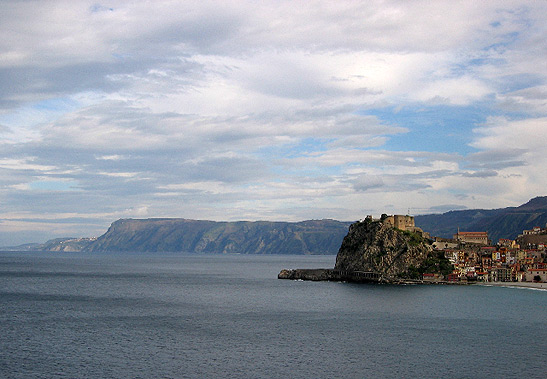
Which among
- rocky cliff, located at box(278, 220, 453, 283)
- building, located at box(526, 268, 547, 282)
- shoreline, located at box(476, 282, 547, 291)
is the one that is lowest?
shoreline, located at box(476, 282, 547, 291)

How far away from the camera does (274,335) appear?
88.6m

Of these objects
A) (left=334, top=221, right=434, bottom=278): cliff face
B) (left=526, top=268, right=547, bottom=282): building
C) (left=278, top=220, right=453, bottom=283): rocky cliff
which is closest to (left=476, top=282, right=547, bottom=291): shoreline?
(left=526, top=268, right=547, bottom=282): building

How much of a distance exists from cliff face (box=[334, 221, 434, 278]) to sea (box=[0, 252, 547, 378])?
32.3 metres

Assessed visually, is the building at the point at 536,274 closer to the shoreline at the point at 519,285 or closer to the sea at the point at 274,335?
the shoreline at the point at 519,285

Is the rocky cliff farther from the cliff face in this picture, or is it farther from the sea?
the sea

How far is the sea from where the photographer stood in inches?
2638

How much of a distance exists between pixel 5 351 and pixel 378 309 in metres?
76.4

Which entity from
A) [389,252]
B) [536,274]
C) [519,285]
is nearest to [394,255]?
[389,252]

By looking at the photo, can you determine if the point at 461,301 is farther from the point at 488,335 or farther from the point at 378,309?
the point at 488,335

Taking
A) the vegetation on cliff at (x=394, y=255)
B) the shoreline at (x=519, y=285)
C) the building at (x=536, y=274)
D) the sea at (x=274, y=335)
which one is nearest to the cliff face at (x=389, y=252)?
the vegetation on cliff at (x=394, y=255)

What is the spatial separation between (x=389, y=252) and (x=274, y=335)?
4176 inches

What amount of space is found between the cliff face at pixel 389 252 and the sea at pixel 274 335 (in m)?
32.3

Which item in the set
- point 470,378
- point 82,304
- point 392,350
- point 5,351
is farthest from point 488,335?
point 82,304

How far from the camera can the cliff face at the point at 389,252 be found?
607 feet
